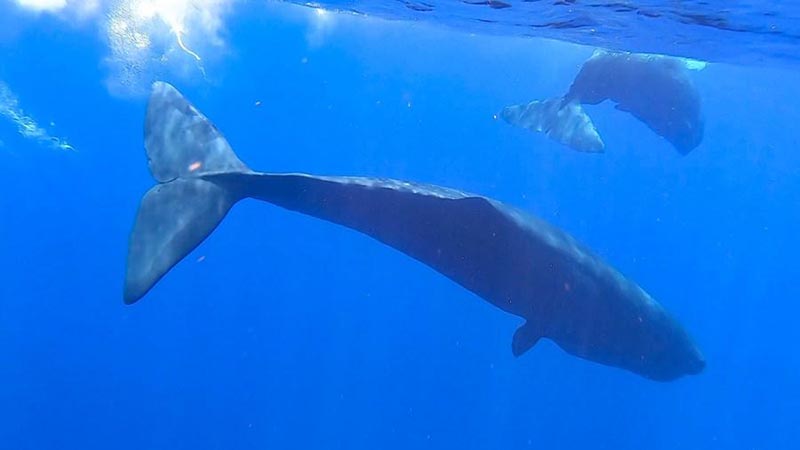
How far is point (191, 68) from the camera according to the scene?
45312mm

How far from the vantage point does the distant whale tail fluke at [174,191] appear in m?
8.16

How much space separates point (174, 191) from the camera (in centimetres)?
898

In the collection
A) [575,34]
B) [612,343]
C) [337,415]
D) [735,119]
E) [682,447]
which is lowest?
[682,447]

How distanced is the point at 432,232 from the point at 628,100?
434 inches

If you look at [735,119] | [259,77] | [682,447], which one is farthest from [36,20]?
[735,119]

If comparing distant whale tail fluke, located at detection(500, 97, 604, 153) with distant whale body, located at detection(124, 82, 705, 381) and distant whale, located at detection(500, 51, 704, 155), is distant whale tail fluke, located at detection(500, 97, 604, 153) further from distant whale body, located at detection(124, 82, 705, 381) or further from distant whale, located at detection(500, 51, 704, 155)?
distant whale body, located at detection(124, 82, 705, 381)

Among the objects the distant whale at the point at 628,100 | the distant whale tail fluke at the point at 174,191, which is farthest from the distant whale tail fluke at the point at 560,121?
the distant whale tail fluke at the point at 174,191

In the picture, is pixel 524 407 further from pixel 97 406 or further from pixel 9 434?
pixel 9 434

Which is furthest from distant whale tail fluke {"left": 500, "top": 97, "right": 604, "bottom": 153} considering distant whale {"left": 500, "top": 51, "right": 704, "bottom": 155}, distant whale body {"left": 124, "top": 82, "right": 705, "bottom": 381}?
distant whale body {"left": 124, "top": 82, "right": 705, "bottom": 381}

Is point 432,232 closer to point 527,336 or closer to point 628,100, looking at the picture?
point 527,336

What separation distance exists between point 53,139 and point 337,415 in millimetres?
18901

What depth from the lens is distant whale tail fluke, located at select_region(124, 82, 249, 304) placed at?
8156mm

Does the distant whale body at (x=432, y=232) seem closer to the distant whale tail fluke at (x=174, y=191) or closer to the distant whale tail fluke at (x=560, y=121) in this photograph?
the distant whale tail fluke at (x=174, y=191)

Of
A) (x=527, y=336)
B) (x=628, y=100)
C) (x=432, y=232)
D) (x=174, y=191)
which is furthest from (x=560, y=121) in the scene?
(x=174, y=191)
